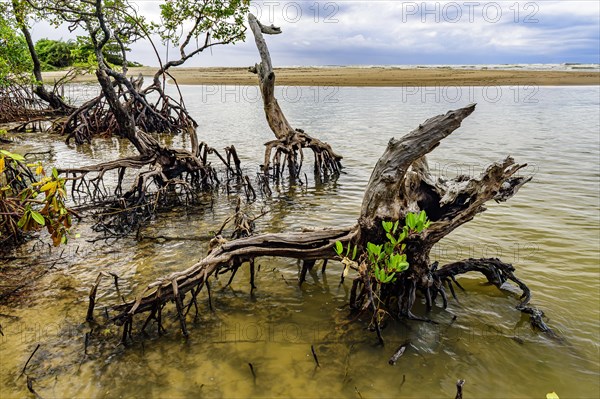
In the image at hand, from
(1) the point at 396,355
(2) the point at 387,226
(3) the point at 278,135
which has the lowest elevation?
(1) the point at 396,355

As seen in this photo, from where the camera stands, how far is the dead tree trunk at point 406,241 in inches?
127

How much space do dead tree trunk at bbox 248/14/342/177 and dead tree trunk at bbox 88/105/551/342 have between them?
4323 mm

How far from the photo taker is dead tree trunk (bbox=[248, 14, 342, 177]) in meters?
8.02

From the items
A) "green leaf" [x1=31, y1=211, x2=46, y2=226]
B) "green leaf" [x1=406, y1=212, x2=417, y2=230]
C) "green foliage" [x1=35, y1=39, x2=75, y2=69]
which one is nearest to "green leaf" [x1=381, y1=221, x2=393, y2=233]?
"green leaf" [x1=406, y1=212, x2=417, y2=230]

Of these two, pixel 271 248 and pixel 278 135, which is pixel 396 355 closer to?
pixel 271 248

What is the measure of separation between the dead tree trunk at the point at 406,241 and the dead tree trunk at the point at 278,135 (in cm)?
432

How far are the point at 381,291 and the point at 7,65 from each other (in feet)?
43.1

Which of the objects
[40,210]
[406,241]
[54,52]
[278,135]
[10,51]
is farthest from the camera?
[54,52]

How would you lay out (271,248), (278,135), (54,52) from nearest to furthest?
(271,248) → (278,135) → (54,52)

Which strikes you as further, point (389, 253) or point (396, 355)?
point (389, 253)

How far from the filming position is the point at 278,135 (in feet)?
27.9

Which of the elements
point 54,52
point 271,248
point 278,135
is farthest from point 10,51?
point 54,52

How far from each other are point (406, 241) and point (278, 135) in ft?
18.1

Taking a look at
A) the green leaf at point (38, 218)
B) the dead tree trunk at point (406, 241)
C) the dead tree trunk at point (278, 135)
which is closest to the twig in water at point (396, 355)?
the dead tree trunk at point (406, 241)
